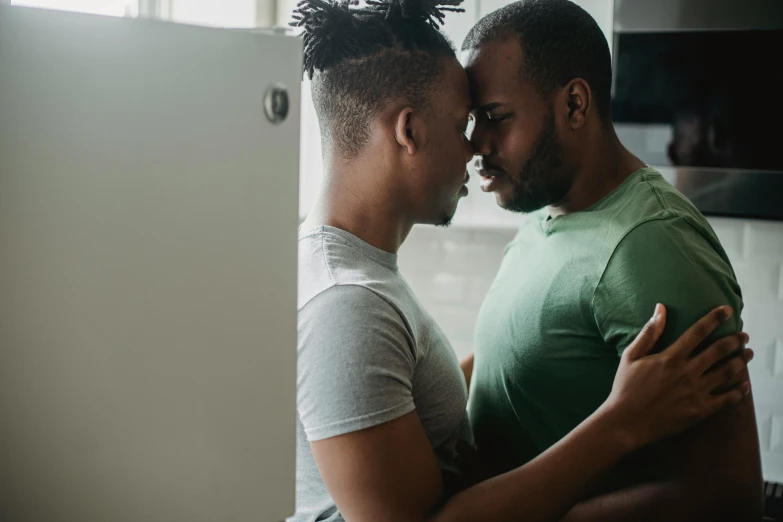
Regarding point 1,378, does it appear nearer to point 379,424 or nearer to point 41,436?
point 41,436

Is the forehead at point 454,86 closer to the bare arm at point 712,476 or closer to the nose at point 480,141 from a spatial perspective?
the nose at point 480,141

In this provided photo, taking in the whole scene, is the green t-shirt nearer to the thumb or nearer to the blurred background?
the thumb

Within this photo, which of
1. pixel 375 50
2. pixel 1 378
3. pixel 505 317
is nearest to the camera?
pixel 1 378

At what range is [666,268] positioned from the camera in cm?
106

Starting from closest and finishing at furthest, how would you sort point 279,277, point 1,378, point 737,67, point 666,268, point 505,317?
point 1,378, point 279,277, point 666,268, point 505,317, point 737,67

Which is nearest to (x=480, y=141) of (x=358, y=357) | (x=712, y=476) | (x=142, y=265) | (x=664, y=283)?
(x=664, y=283)

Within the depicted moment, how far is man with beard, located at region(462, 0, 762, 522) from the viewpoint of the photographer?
3.49 feet

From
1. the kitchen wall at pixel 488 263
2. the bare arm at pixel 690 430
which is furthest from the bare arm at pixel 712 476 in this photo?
the kitchen wall at pixel 488 263

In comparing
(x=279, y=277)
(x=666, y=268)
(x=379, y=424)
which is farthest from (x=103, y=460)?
(x=666, y=268)

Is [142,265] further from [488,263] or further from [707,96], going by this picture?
[488,263]

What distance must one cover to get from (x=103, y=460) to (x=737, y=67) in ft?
6.05

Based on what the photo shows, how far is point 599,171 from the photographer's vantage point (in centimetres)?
132

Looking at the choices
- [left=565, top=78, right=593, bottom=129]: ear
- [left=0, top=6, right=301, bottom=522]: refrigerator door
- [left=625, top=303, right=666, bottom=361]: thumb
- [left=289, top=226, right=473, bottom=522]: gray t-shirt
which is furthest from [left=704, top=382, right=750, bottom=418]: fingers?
[left=0, top=6, right=301, bottom=522]: refrigerator door

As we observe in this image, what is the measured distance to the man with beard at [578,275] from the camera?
3.49 feet
